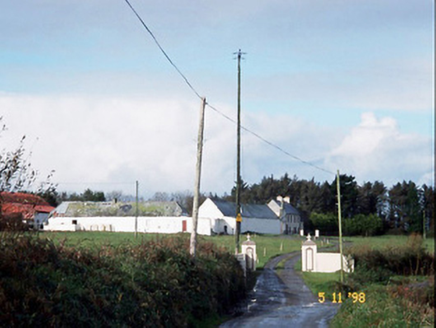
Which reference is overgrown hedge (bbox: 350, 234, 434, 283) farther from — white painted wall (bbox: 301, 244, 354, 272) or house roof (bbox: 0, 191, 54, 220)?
house roof (bbox: 0, 191, 54, 220)

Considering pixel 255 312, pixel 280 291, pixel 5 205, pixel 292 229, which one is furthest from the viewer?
pixel 292 229

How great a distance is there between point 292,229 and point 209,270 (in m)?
92.0

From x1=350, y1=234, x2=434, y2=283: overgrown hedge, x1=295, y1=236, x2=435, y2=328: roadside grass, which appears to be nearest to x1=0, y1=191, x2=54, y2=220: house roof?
x1=295, y1=236, x2=435, y2=328: roadside grass

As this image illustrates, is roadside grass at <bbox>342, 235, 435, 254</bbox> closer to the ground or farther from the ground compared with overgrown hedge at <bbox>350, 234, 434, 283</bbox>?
farther from the ground

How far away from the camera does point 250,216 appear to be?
100250 millimetres

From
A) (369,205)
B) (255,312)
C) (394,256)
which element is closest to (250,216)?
(369,205)

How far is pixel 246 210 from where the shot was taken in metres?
101

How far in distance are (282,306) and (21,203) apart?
21.8 meters

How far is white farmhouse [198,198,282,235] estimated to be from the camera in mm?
97438

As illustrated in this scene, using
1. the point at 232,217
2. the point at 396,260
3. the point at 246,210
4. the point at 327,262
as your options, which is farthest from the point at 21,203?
the point at 246,210

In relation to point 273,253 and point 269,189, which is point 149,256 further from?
point 269,189

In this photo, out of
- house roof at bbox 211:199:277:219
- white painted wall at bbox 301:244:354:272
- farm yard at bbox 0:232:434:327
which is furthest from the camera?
house roof at bbox 211:199:277:219

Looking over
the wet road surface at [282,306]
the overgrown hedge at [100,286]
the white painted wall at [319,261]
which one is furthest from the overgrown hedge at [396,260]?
the overgrown hedge at [100,286]

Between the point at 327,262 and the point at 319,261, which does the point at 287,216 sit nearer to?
the point at 327,262
